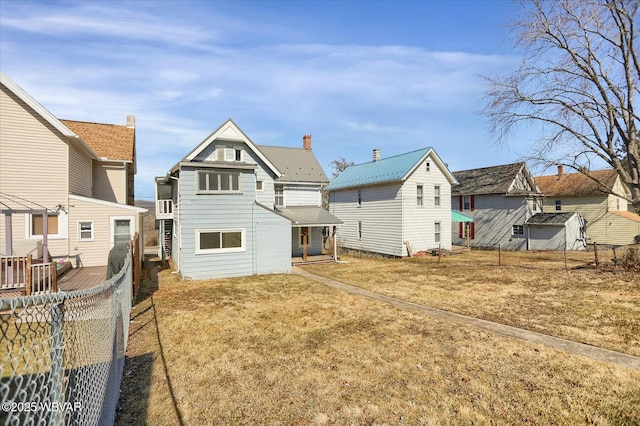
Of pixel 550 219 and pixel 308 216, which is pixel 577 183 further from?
pixel 308 216

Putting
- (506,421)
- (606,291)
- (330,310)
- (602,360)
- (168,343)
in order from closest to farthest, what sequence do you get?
(506,421), (602,360), (168,343), (330,310), (606,291)

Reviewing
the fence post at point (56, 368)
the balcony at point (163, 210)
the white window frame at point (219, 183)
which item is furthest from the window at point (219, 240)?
the fence post at point (56, 368)

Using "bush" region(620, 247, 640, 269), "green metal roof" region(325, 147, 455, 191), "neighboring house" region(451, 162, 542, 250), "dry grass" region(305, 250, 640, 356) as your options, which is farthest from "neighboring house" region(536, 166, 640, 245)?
"green metal roof" region(325, 147, 455, 191)

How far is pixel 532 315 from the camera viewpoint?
10672 millimetres

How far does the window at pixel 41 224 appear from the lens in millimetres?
16359

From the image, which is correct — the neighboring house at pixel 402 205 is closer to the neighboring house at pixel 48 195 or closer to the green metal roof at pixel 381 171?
the green metal roof at pixel 381 171

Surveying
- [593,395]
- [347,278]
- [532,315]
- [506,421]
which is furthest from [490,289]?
[506,421]

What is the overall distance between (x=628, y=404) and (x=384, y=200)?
2135 cm

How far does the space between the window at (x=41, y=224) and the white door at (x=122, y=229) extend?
2564mm

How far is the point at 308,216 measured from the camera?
81.5ft

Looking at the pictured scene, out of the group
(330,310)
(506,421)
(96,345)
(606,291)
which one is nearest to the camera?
(96,345)

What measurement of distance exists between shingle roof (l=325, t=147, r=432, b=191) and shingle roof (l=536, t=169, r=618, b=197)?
20713 millimetres

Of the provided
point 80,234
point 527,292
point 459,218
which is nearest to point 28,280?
point 80,234

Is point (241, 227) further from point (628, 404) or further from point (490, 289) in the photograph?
point (628, 404)
